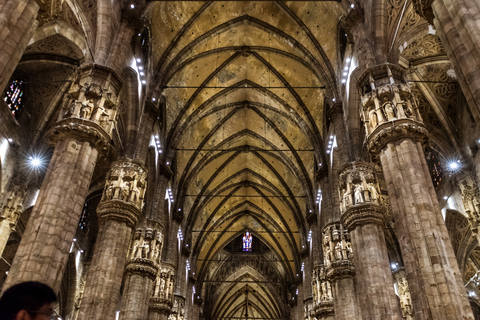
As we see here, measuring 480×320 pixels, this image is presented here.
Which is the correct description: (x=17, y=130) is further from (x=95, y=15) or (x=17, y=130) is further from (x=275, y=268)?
(x=275, y=268)

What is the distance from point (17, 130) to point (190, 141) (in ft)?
36.9

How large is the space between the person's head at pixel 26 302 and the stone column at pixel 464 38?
7002mm

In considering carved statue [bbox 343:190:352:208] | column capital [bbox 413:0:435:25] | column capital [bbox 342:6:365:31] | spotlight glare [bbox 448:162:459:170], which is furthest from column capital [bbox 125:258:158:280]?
column capital [bbox 413:0:435:25]

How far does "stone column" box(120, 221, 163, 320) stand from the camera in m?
17.3

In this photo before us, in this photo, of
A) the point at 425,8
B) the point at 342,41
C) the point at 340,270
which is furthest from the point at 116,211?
the point at 342,41

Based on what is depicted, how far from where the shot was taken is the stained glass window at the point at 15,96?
18884mm

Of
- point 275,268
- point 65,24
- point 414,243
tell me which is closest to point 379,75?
point 414,243

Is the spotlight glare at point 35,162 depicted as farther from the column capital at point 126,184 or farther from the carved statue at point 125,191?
the carved statue at point 125,191

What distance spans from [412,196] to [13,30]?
954cm

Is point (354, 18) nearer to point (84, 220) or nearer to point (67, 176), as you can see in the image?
point (67, 176)

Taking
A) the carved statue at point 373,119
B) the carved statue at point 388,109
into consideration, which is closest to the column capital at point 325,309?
the carved statue at point 373,119

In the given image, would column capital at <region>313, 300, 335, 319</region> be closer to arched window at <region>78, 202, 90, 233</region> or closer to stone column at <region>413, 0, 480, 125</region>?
arched window at <region>78, 202, 90, 233</region>

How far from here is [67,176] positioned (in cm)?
1073

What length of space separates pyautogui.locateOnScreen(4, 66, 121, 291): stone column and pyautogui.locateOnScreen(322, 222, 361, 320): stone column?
11.3m
